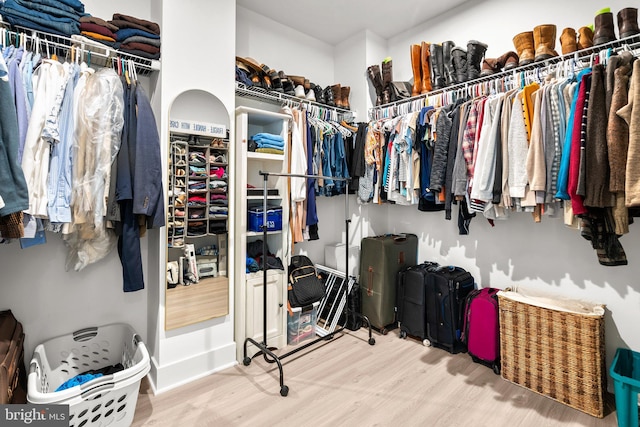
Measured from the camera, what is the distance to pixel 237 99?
9.09ft

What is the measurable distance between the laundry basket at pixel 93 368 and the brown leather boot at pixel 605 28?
10.4 feet

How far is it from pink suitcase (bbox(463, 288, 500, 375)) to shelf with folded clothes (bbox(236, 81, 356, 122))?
2133mm

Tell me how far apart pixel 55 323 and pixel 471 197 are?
9.24 ft

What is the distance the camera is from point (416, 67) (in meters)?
2.88

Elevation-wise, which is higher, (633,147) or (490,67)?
(490,67)

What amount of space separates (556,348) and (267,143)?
2.39 meters

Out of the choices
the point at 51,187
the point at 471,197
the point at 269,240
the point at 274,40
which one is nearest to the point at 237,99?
the point at 274,40

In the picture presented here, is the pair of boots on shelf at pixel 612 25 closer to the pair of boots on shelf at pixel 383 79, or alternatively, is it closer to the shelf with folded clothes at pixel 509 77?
the shelf with folded clothes at pixel 509 77

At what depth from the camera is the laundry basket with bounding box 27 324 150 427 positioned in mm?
1438

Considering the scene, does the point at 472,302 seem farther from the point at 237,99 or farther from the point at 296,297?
the point at 237,99

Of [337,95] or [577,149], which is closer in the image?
[577,149]

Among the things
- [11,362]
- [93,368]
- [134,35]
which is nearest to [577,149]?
[134,35]

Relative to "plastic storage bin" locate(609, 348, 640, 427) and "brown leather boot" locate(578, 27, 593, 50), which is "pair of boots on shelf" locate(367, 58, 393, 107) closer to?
"brown leather boot" locate(578, 27, 593, 50)

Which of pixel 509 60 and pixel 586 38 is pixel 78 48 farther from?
pixel 586 38
